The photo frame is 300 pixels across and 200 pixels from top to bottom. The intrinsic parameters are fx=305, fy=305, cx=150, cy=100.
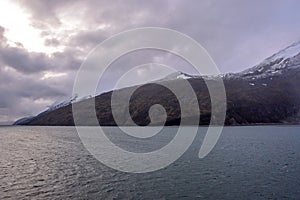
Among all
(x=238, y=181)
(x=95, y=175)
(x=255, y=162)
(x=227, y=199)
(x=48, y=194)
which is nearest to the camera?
(x=227, y=199)

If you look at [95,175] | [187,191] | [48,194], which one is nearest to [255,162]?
[187,191]

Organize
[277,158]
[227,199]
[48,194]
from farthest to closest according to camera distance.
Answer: [277,158] → [48,194] → [227,199]

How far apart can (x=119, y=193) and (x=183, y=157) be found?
29264 millimetres

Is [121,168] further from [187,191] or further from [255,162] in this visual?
[255,162]

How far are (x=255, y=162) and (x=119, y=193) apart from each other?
30021 millimetres

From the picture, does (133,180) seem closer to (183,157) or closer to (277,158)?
(183,157)

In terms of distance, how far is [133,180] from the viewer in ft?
129

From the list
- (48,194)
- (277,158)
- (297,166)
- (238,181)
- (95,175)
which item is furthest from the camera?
(277,158)

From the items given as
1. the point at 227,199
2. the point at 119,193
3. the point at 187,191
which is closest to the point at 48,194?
the point at 119,193

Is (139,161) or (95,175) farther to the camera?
(139,161)

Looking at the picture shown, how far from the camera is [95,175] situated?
42.6m

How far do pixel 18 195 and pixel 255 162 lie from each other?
38727mm

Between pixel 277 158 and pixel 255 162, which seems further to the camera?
pixel 277 158

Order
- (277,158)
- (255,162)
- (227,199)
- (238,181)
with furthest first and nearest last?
(277,158)
(255,162)
(238,181)
(227,199)
